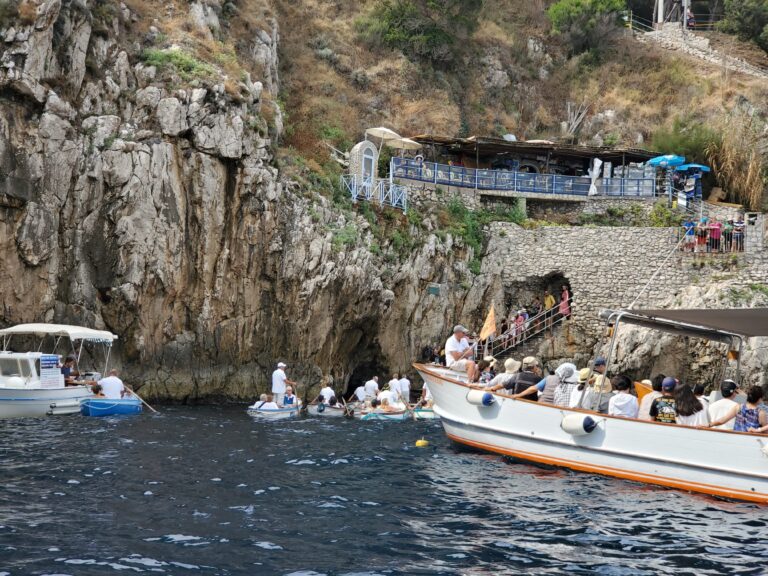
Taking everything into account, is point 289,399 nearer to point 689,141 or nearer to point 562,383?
point 562,383

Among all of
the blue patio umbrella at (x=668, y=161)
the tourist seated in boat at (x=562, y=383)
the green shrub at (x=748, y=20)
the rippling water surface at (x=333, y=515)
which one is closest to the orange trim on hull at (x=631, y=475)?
the rippling water surface at (x=333, y=515)

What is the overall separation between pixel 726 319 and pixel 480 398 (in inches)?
186

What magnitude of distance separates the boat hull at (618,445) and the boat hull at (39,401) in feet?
34.6

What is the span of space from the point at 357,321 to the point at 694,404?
16.3 meters

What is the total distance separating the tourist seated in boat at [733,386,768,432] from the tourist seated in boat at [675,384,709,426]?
560 millimetres

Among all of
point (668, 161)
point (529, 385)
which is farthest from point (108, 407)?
point (668, 161)

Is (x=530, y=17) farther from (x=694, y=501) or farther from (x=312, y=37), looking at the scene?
(x=694, y=501)

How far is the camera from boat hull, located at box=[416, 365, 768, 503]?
1227 centimetres

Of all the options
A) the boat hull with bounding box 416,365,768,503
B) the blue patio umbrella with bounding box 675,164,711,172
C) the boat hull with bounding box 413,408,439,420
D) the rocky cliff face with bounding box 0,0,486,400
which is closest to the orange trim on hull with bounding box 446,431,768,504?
the boat hull with bounding box 416,365,768,503

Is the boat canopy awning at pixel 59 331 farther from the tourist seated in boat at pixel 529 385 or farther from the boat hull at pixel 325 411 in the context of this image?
the tourist seated in boat at pixel 529 385

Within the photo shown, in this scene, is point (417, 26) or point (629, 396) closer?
point (629, 396)

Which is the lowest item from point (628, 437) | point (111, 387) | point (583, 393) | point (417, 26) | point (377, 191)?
point (111, 387)

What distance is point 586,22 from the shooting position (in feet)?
156

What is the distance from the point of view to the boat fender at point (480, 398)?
1542 centimetres
